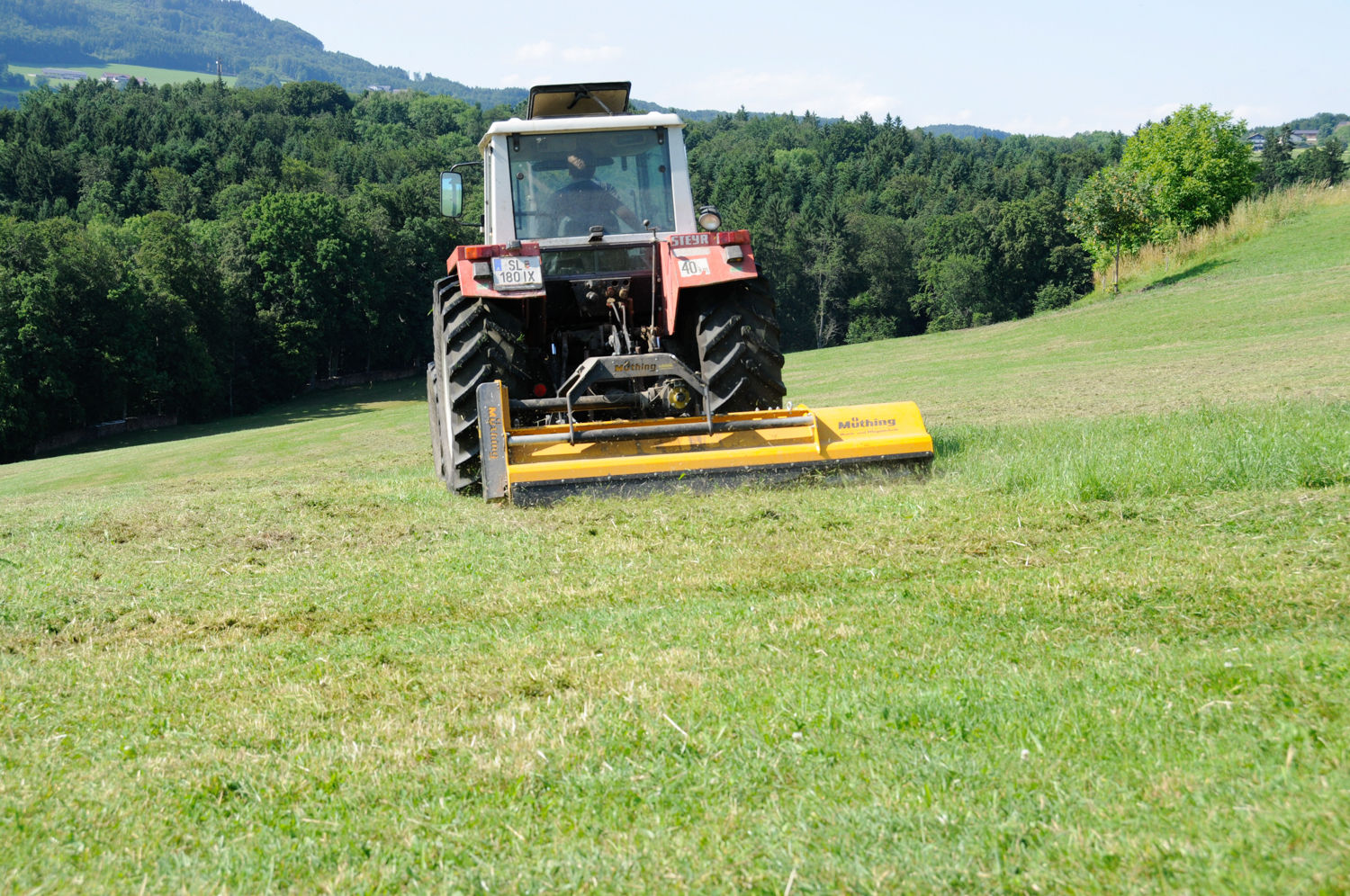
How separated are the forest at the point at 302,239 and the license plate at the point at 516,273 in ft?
118

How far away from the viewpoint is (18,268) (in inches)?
1663

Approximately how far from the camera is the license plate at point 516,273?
8.16 m

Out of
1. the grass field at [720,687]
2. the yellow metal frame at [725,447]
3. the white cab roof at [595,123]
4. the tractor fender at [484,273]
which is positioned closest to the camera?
the grass field at [720,687]

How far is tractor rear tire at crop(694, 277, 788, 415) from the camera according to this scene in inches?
332

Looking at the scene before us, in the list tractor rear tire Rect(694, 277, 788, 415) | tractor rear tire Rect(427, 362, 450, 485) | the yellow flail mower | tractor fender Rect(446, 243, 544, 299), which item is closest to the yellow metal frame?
the yellow flail mower

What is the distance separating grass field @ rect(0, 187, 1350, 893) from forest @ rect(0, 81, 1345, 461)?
38.1 metres

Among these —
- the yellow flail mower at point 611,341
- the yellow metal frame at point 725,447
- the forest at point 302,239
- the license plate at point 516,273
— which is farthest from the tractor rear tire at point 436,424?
the forest at point 302,239

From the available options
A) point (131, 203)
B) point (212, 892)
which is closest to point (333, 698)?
point (212, 892)

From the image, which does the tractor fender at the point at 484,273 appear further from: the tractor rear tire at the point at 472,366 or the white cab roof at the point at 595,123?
the white cab roof at the point at 595,123

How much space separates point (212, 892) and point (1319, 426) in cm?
739

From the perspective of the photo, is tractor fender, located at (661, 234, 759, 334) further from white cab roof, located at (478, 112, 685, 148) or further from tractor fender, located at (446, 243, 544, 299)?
white cab roof, located at (478, 112, 685, 148)

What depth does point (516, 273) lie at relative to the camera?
818cm

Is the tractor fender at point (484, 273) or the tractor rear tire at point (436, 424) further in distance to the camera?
the tractor rear tire at point (436, 424)

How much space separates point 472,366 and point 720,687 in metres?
5.19
